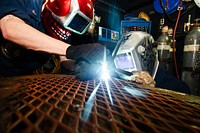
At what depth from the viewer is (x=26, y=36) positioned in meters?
1.28

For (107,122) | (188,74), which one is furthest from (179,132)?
(188,74)

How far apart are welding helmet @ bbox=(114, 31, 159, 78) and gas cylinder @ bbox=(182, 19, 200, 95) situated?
0.92 meters

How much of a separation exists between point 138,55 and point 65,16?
3.34 ft

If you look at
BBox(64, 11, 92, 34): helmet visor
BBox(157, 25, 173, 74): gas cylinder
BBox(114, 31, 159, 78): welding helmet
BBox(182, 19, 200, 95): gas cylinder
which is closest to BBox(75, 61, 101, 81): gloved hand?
BBox(64, 11, 92, 34): helmet visor

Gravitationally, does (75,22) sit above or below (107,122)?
above

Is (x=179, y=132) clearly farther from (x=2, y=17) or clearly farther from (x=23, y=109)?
(x=2, y=17)

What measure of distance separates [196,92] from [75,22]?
2.45 m

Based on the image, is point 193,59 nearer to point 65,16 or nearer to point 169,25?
point 169,25

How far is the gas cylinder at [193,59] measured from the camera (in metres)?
2.44

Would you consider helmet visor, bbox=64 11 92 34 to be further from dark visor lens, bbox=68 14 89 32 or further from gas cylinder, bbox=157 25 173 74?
gas cylinder, bbox=157 25 173 74

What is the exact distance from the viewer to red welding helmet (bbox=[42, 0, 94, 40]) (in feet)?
5.11

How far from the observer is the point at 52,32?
5.94ft

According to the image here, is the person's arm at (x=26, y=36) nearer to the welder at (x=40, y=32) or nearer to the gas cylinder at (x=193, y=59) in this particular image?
the welder at (x=40, y=32)

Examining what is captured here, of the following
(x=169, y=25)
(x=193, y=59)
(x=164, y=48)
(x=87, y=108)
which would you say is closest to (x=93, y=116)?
(x=87, y=108)
